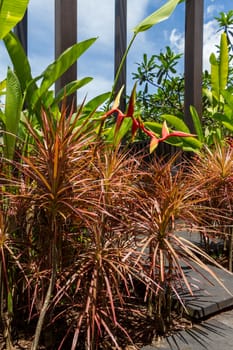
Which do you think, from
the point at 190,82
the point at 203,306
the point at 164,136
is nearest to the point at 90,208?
the point at 164,136

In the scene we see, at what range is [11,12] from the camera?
1510mm

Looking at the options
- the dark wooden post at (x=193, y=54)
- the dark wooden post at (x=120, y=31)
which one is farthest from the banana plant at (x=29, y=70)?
the dark wooden post at (x=120, y=31)

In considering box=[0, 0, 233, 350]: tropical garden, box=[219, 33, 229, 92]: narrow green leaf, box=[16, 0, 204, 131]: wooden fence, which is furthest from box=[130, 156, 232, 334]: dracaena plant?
box=[219, 33, 229, 92]: narrow green leaf

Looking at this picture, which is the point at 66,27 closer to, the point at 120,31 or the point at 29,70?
the point at 29,70

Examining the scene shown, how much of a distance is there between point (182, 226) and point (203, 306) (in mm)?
445

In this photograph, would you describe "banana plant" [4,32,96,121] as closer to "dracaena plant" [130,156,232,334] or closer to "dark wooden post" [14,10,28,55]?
"dracaena plant" [130,156,232,334]

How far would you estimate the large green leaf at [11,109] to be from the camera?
152cm

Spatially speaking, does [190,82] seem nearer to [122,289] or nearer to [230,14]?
[230,14]

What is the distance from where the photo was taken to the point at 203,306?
1.81m

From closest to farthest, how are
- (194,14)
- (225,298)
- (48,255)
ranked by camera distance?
1. (48,255)
2. (225,298)
3. (194,14)

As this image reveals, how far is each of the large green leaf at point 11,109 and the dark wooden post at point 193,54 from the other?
2.98 m

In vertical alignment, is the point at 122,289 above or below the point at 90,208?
below

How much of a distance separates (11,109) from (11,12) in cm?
37

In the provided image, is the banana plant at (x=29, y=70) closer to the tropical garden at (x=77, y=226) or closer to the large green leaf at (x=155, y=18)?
the tropical garden at (x=77, y=226)
